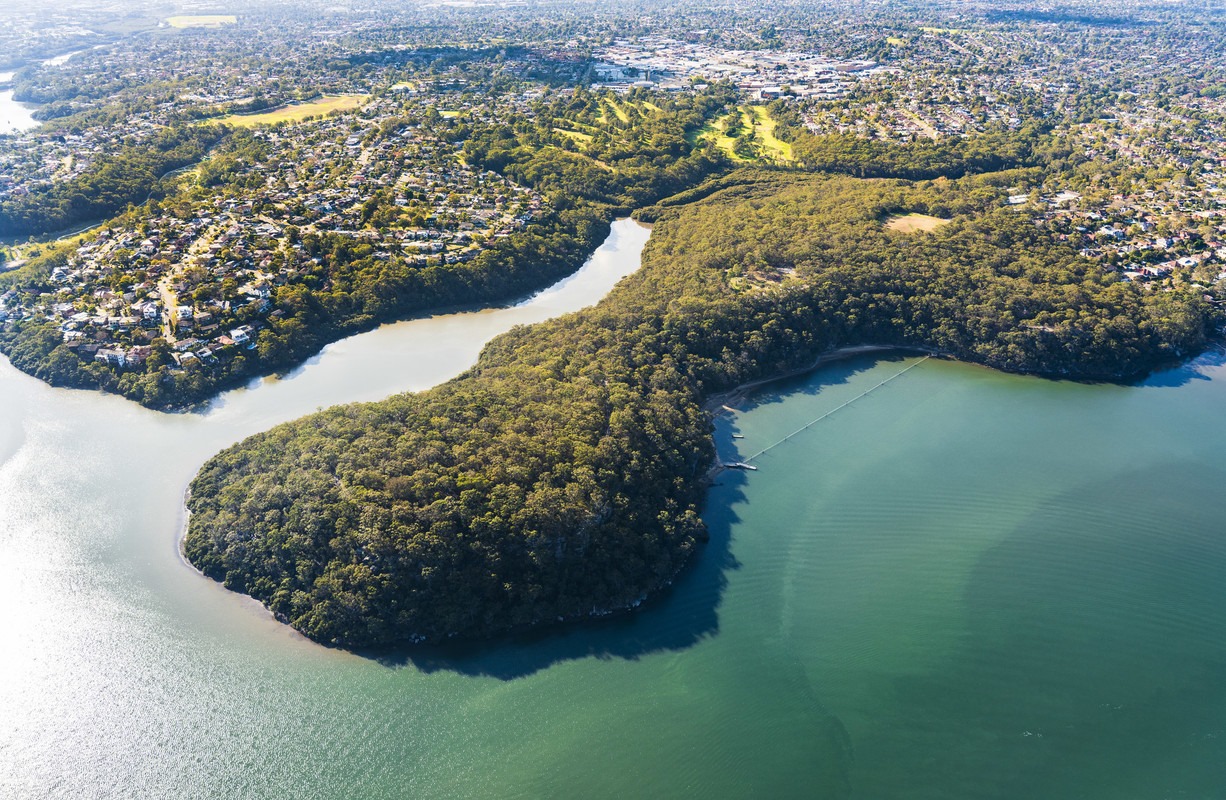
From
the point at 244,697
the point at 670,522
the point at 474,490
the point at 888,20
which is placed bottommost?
the point at 244,697

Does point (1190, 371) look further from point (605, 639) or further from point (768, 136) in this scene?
point (768, 136)

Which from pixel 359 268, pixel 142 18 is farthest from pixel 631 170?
pixel 142 18

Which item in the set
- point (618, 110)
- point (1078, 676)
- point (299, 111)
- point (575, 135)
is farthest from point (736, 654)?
point (299, 111)

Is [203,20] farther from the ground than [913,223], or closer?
farther from the ground

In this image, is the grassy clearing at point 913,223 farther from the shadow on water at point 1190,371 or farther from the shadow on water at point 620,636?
the shadow on water at point 620,636

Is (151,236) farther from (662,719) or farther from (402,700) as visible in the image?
(662,719)

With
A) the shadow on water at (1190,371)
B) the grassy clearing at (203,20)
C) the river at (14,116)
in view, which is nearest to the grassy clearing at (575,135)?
the shadow on water at (1190,371)
